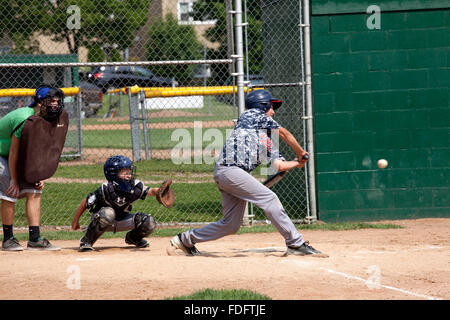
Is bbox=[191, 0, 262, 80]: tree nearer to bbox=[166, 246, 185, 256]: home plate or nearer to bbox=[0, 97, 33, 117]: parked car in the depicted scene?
bbox=[0, 97, 33, 117]: parked car

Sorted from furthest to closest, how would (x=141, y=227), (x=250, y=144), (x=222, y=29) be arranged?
(x=222, y=29)
(x=141, y=227)
(x=250, y=144)

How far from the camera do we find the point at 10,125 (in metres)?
7.08

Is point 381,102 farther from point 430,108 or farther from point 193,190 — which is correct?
point 193,190

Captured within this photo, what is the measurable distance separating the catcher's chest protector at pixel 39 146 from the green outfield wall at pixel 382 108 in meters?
3.71

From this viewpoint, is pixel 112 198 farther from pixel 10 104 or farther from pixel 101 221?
pixel 10 104

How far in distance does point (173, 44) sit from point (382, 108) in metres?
18.3

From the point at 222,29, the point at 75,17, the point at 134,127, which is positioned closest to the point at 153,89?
the point at 134,127

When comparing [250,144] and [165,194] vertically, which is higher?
[250,144]

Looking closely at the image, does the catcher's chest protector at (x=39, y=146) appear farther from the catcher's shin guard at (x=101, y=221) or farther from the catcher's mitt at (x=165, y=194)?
the catcher's mitt at (x=165, y=194)

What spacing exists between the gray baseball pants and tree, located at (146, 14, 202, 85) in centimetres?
1919

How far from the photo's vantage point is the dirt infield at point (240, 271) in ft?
17.2

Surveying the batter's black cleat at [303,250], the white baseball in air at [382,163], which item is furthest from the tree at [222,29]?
the batter's black cleat at [303,250]

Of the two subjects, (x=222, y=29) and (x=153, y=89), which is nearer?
(x=153, y=89)

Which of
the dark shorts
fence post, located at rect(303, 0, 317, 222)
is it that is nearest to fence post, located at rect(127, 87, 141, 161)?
fence post, located at rect(303, 0, 317, 222)
